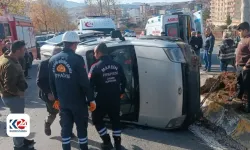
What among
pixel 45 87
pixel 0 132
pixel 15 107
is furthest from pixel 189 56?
pixel 0 132

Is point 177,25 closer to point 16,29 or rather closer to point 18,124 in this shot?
point 16,29

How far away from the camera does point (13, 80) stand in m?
4.18

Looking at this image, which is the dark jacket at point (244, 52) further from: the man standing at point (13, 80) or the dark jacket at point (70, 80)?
the man standing at point (13, 80)

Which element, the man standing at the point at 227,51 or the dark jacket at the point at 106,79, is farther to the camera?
the man standing at the point at 227,51

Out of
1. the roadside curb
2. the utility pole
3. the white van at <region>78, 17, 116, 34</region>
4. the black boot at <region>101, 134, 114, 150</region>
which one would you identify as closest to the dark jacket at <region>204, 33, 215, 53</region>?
the utility pole

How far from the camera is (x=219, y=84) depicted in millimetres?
6414

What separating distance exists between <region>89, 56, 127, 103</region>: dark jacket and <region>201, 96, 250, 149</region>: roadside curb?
6.74 feet

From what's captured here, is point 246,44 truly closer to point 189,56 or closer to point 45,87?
point 189,56

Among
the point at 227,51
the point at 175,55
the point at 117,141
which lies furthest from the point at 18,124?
the point at 227,51

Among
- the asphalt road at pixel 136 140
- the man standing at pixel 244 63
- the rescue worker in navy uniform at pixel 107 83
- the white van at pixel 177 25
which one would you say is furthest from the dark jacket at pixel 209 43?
the rescue worker in navy uniform at pixel 107 83

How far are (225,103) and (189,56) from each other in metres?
1.34

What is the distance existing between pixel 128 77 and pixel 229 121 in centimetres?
193

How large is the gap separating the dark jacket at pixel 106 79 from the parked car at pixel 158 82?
59cm

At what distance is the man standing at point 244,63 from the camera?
524 centimetres
